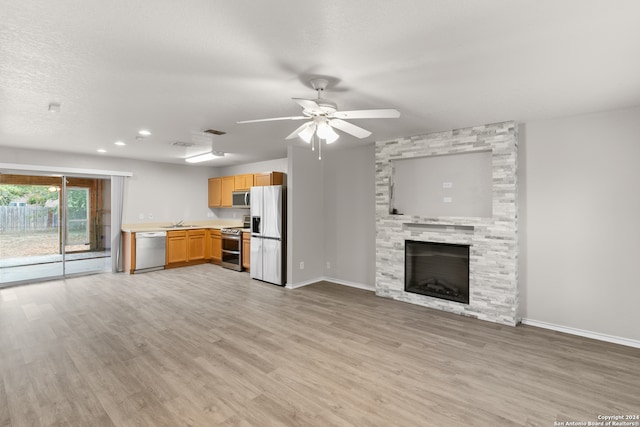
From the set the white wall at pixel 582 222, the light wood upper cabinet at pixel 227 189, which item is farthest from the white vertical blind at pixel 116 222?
the white wall at pixel 582 222

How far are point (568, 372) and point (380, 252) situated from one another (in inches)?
105

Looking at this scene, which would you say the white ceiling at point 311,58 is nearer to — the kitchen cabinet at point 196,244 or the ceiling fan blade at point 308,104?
the ceiling fan blade at point 308,104

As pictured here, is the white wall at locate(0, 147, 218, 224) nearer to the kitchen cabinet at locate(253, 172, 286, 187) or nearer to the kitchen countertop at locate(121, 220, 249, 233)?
the kitchen countertop at locate(121, 220, 249, 233)

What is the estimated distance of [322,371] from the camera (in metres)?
2.72

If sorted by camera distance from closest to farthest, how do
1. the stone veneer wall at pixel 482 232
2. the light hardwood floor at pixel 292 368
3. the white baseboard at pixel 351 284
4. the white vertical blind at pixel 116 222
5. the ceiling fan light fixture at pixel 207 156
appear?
the light hardwood floor at pixel 292 368 → the stone veneer wall at pixel 482 232 → the white baseboard at pixel 351 284 → the ceiling fan light fixture at pixel 207 156 → the white vertical blind at pixel 116 222

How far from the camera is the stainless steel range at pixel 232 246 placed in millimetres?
6656

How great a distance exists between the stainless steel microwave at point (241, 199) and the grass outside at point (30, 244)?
128 inches

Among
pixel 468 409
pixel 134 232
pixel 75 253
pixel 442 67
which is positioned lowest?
pixel 468 409

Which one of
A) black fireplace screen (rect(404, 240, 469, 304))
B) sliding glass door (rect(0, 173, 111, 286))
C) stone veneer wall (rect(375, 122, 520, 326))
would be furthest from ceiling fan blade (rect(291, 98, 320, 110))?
sliding glass door (rect(0, 173, 111, 286))

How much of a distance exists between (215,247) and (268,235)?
94.0 inches

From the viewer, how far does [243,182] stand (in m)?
7.04

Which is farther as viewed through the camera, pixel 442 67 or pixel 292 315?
pixel 292 315

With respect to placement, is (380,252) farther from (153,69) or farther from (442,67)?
(153,69)

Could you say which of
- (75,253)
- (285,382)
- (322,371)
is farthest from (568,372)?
(75,253)
